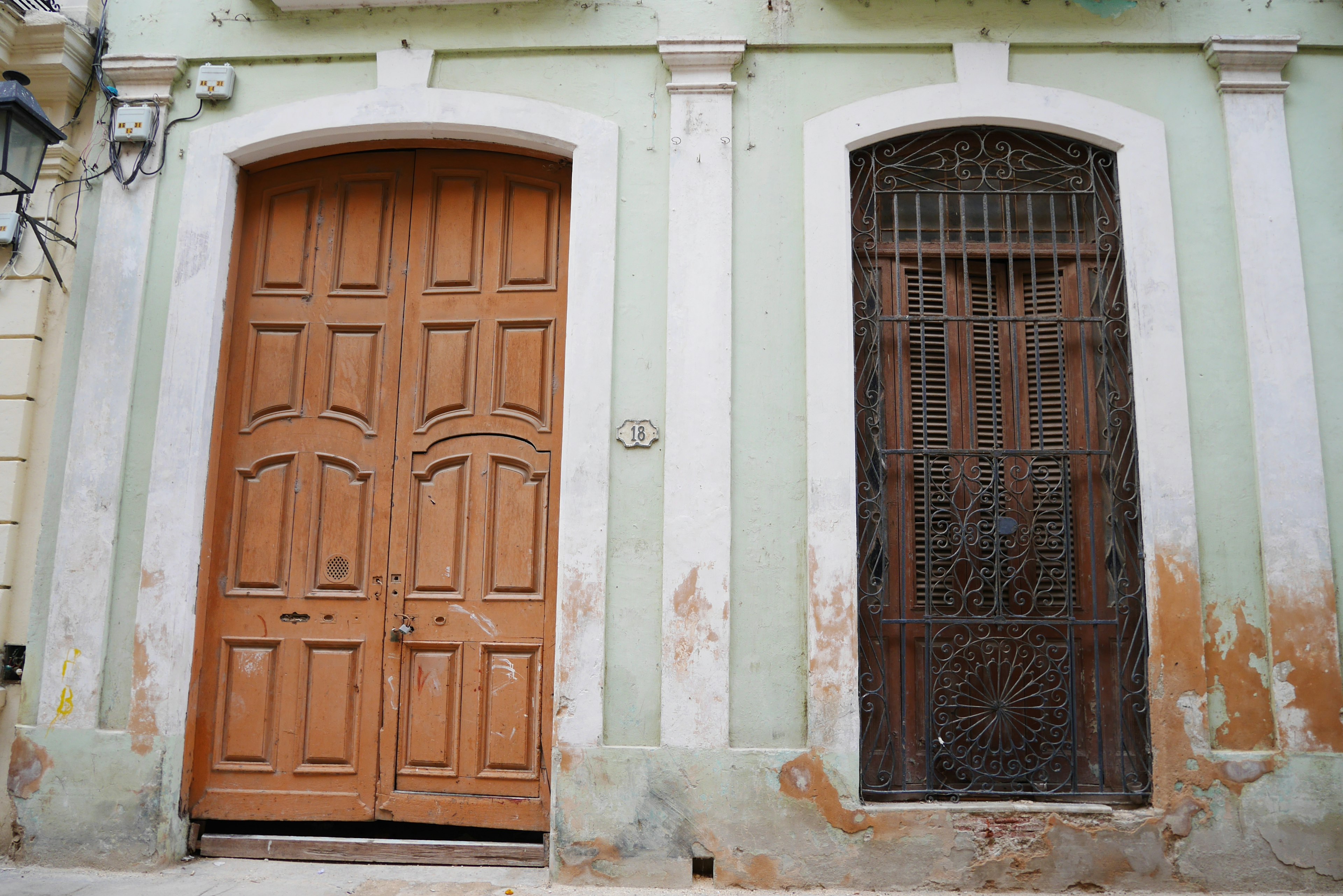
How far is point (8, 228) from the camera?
177 inches

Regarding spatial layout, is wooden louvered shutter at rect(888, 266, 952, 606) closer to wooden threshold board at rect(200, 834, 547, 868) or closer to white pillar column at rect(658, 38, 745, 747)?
white pillar column at rect(658, 38, 745, 747)

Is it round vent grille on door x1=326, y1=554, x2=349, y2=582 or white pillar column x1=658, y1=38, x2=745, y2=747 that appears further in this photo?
round vent grille on door x1=326, y1=554, x2=349, y2=582

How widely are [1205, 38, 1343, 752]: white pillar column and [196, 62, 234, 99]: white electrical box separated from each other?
4.96 meters

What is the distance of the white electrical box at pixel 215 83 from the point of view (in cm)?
455

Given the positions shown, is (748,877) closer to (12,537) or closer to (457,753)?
(457,753)

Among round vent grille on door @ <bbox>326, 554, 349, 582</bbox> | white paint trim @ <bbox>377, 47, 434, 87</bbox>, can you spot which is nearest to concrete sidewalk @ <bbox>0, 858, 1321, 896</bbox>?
round vent grille on door @ <bbox>326, 554, 349, 582</bbox>

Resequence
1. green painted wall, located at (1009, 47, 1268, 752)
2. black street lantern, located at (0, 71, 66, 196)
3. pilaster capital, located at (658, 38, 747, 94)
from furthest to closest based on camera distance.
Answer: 1. pilaster capital, located at (658, 38, 747, 94)
2. green painted wall, located at (1009, 47, 1268, 752)
3. black street lantern, located at (0, 71, 66, 196)

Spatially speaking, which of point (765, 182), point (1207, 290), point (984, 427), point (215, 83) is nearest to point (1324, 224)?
point (1207, 290)

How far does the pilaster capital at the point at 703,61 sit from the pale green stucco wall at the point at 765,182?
0.29ft

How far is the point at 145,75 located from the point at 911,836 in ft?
17.4

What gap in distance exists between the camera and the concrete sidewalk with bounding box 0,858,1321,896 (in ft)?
12.5

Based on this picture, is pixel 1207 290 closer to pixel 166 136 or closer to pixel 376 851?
pixel 376 851

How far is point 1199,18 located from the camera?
14.5 feet

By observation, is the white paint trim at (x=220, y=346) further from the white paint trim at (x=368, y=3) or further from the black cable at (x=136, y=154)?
the white paint trim at (x=368, y=3)
